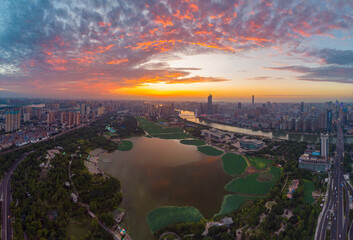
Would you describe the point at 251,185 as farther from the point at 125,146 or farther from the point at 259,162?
the point at 125,146

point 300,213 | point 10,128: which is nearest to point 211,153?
point 300,213

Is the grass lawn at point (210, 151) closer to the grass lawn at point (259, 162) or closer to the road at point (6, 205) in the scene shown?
the grass lawn at point (259, 162)

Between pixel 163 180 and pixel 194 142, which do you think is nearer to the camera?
pixel 163 180

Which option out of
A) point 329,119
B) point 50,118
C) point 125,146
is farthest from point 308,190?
point 50,118

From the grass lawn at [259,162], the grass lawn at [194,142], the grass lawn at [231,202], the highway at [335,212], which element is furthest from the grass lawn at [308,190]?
the grass lawn at [194,142]

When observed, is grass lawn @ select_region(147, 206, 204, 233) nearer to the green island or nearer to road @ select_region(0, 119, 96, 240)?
the green island
